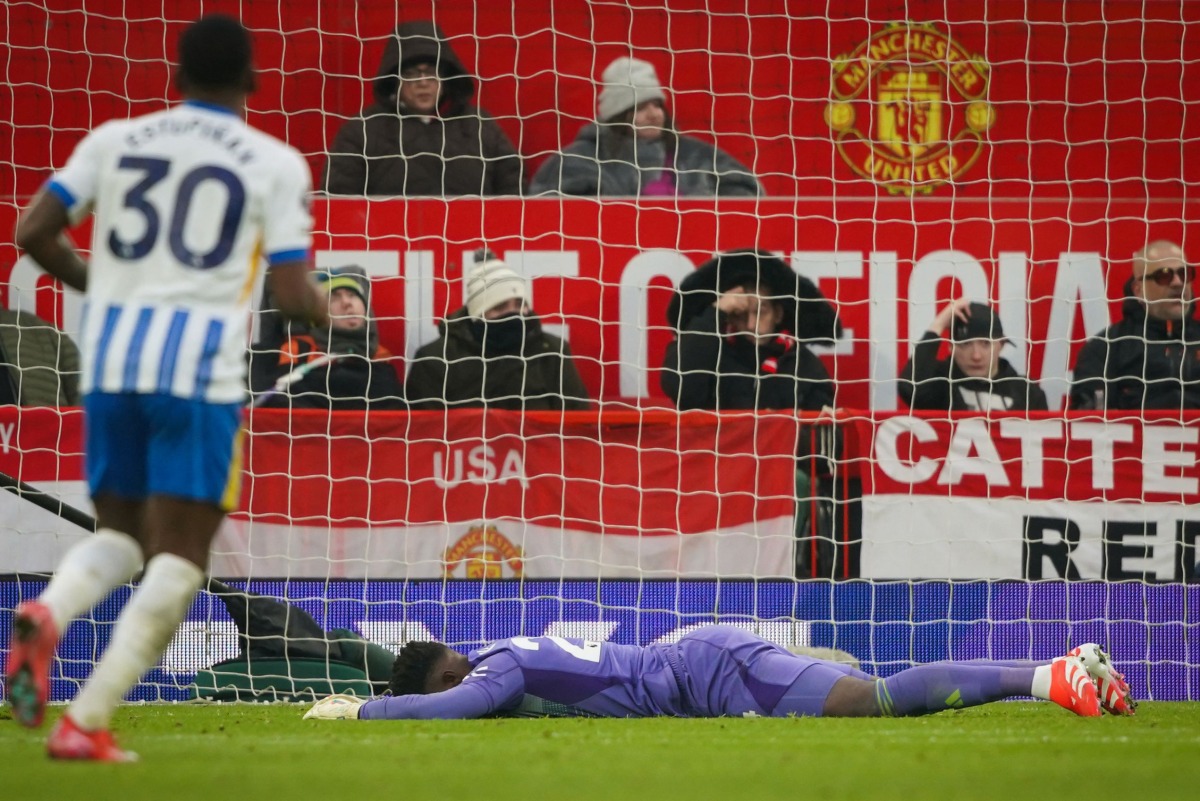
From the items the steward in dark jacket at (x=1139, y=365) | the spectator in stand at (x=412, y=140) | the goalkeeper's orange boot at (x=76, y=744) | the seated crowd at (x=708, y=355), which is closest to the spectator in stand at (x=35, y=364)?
the seated crowd at (x=708, y=355)

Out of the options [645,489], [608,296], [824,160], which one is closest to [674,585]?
[645,489]

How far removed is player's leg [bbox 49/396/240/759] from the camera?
10.7 ft

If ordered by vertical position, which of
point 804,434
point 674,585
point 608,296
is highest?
point 608,296

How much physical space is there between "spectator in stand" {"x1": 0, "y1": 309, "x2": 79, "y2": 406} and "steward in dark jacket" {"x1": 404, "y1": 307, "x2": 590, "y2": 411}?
5.01 feet

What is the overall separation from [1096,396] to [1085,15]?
252cm

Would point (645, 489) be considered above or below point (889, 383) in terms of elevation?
below

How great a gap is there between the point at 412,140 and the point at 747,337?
2.06 meters

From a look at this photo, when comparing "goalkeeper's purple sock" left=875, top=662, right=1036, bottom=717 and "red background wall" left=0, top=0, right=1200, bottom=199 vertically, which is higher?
"red background wall" left=0, top=0, right=1200, bottom=199

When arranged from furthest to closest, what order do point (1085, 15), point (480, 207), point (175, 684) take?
1. point (1085, 15)
2. point (480, 207)
3. point (175, 684)

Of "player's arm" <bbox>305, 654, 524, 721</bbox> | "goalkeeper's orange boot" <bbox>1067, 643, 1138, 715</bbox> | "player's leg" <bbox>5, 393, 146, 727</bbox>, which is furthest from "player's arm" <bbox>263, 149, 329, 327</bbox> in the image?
"goalkeeper's orange boot" <bbox>1067, 643, 1138, 715</bbox>

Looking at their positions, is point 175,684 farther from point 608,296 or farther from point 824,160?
point 824,160

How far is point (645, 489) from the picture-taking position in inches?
271

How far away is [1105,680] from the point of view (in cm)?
528

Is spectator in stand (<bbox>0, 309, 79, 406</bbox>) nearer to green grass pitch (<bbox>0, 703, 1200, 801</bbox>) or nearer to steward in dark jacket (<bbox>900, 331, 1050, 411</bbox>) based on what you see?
Result: green grass pitch (<bbox>0, 703, 1200, 801</bbox>)
